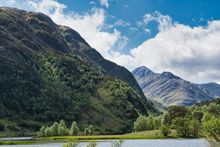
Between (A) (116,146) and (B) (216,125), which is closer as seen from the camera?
(A) (116,146)

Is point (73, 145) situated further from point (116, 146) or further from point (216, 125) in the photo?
point (216, 125)

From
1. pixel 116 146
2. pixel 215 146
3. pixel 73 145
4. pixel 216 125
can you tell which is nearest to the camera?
pixel 215 146

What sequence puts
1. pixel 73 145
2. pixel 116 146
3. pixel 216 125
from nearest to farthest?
pixel 73 145, pixel 116 146, pixel 216 125

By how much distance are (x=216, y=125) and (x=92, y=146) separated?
28.2 metres

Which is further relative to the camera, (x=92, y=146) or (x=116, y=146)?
(x=116, y=146)

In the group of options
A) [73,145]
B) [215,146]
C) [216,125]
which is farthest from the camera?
[216,125]

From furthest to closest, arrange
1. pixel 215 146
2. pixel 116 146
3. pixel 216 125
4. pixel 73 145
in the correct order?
1. pixel 216 125
2. pixel 116 146
3. pixel 73 145
4. pixel 215 146

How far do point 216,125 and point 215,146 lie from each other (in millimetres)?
43494

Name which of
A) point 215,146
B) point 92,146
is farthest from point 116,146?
point 215,146

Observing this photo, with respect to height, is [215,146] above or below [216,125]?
below

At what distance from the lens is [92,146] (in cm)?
4450

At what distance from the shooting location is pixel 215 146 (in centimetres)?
2388

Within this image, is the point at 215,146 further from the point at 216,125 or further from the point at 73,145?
the point at 216,125

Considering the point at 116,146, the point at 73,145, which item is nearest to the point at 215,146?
the point at 73,145
